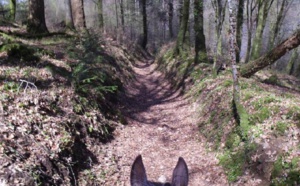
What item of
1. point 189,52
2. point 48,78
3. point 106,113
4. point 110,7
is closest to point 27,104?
point 48,78

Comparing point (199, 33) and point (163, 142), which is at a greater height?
point (199, 33)

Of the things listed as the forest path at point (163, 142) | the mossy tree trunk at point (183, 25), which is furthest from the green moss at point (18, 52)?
the mossy tree trunk at point (183, 25)

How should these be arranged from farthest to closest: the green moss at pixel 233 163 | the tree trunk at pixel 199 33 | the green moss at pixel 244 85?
the tree trunk at pixel 199 33 < the green moss at pixel 244 85 < the green moss at pixel 233 163

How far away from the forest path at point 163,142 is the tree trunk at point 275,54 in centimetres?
280

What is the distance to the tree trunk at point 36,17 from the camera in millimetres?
10852

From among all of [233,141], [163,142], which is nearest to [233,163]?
[233,141]

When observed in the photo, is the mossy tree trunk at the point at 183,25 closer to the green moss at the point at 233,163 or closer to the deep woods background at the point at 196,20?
the deep woods background at the point at 196,20

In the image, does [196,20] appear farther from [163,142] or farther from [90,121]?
[90,121]

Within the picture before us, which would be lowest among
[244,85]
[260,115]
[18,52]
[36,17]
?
[260,115]

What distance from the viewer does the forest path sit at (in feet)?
20.1

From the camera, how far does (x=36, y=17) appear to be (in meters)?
11.1

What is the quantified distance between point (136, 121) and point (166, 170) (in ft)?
9.93

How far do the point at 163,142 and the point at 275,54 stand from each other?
196 inches

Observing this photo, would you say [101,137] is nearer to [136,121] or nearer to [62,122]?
[62,122]
